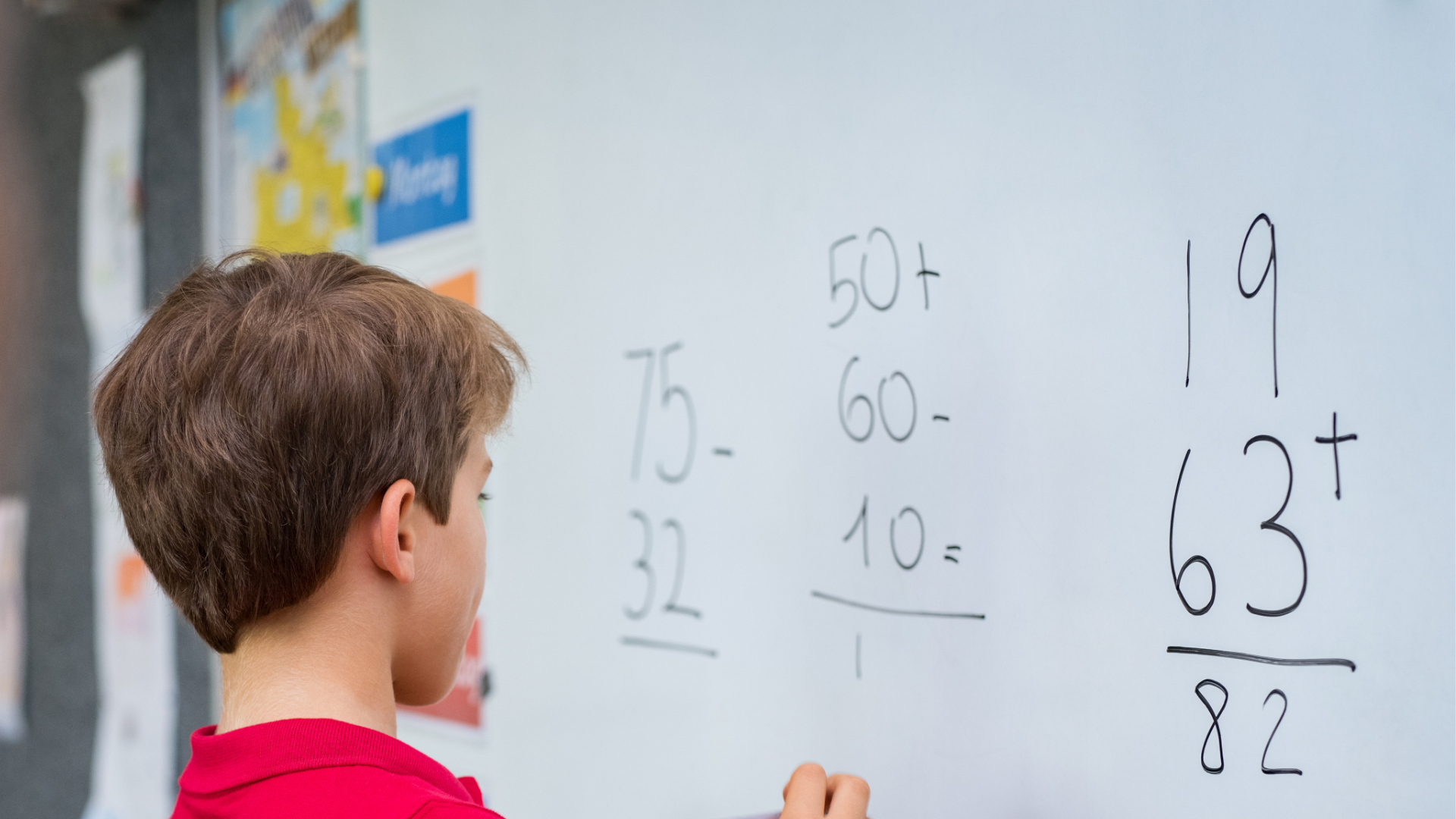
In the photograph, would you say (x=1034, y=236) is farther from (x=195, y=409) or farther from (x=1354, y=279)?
(x=195, y=409)

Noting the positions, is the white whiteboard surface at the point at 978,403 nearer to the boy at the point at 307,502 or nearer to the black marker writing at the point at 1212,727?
the black marker writing at the point at 1212,727

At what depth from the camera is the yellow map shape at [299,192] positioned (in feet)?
3.51

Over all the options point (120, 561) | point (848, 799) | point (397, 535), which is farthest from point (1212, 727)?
point (120, 561)

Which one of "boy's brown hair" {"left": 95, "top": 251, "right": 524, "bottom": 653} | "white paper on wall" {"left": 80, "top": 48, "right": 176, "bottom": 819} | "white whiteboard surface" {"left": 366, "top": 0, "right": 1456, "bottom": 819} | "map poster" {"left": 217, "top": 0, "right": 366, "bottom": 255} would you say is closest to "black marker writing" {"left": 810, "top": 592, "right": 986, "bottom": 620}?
"white whiteboard surface" {"left": 366, "top": 0, "right": 1456, "bottom": 819}

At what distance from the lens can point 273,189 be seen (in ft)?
3.88

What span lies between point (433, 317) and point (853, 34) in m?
0.27

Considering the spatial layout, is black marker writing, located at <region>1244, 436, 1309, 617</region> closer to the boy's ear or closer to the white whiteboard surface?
the white whiteboard surface

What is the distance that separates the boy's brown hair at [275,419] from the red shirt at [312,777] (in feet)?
0.19

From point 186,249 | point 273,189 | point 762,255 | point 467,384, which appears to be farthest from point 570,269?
point 186,249

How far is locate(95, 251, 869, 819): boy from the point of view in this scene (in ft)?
1.51

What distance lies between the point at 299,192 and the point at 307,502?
0.74 meters

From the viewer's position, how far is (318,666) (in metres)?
0.48

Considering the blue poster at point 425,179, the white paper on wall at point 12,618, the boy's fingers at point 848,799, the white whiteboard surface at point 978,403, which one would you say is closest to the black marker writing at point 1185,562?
the white whiteboard surface at point 978,403

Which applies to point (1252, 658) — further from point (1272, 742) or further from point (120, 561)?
point (120, 561)
